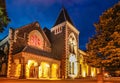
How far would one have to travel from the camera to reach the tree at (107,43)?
56.4ft

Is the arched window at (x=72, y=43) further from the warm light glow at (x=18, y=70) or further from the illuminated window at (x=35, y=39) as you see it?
the warm light glow at (x=18, y=70)

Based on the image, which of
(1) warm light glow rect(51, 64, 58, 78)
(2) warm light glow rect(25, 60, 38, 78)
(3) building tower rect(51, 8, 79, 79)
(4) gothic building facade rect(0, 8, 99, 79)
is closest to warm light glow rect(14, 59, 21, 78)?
(4) gothic building facade rect(0, 8, 99, 79)

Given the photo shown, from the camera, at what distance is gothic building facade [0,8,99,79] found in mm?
29870

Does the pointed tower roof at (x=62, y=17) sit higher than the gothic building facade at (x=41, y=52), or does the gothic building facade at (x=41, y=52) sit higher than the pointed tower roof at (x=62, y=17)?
the pointed tower roof at (x=62, y=17)

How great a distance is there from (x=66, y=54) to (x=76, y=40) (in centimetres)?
650

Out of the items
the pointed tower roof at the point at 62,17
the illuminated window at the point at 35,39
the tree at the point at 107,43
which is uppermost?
the pointed tower roof at the point at 62,17

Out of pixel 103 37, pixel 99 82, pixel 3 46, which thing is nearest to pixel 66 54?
pixel 3 46

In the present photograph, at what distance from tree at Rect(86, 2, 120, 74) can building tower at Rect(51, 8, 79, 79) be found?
17955 mm

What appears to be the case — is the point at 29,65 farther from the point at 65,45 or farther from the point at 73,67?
the point at 73,67

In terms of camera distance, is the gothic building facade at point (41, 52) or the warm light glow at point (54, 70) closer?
the gothic building facade at point (41, 52)

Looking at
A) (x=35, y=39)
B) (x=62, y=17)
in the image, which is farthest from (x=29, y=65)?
(x=62, y=17)

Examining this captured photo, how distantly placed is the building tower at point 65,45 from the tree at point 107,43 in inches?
707

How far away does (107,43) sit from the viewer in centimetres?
1816

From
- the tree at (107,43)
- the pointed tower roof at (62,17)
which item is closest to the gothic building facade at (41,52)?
the pointed tower roof at (62,17)
